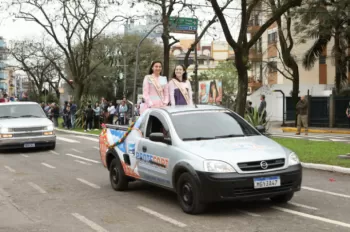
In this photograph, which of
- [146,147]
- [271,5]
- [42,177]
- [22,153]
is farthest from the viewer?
[271,5]

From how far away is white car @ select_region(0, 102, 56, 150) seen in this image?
16.8 m

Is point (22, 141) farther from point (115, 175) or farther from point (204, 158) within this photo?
point (204, 158)

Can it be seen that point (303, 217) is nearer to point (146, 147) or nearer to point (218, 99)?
point (146, 147)

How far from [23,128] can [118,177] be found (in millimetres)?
8478

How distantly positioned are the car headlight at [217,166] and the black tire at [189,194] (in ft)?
0.95

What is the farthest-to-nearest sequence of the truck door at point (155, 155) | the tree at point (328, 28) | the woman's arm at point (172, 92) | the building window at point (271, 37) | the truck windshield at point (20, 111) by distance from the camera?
the building window at point (271, 37) < the tree at point (328, 28) < the truck windshield at point (20, 111) < the woman's arm at point (172, 92) < the truck door at point (155, 155)

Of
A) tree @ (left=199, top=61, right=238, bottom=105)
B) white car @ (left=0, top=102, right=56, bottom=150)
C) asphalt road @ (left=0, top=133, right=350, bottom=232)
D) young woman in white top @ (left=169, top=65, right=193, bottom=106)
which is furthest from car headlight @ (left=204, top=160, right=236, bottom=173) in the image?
tree @ (left=199, top=61, right=238, bottom=105)

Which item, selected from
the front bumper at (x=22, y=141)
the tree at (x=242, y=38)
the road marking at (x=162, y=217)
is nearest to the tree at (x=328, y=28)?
the tree at (x=242, y=38)

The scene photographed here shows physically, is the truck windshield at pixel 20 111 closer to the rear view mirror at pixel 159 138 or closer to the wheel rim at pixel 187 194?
the rear view mirror at pixel 159 138

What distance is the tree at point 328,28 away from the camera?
1181 inches

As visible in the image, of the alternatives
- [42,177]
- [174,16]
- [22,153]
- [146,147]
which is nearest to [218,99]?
[174,16]

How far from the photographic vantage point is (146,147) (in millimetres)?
8383

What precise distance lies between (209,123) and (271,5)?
19896 mm

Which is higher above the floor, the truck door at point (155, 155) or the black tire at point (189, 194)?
the truck door at point (155, 155)
